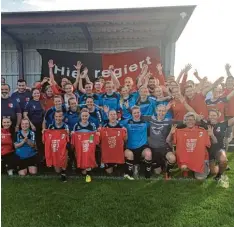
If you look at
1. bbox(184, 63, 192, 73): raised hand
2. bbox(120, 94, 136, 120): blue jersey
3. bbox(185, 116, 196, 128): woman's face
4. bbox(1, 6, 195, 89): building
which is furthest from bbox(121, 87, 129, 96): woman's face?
bbox(1, 6, 195, 89): building

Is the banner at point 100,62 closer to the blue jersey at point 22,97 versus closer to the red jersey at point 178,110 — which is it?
the blue jersey at point 22,97

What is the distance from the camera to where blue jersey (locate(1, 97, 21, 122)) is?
5.82 meters

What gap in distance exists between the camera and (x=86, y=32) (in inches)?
377

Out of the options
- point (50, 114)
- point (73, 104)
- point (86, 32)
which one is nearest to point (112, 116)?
point (73, 104)

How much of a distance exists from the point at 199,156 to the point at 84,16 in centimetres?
522

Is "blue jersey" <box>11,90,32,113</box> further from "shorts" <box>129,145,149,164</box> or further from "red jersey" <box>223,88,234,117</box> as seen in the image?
"red jersey" <box>223,88,234,117</box>

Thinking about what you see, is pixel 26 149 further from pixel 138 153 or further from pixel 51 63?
pixel 51 63

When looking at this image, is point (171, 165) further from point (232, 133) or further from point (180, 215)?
point (232, 133)

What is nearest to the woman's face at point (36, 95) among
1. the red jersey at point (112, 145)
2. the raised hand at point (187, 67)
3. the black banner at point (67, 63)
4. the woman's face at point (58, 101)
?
the woman's face at point (58, 101)

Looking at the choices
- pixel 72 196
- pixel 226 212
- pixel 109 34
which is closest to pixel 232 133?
pixel 226 212

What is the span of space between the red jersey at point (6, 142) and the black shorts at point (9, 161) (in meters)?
0.07

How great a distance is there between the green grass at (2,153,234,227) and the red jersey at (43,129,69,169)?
316 mm

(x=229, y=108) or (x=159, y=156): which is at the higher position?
(x=229, y=108)

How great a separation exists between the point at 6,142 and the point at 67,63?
Answer: 11.7 feet
